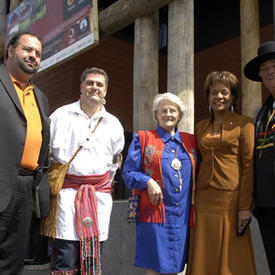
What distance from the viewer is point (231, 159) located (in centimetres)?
245

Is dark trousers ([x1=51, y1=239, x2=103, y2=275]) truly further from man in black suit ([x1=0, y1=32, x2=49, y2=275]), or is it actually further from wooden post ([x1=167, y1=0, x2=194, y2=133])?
wooden post ([x1=167, y1=0, x2=194, y2=133])

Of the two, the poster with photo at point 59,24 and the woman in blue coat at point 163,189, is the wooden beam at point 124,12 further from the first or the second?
the woman in blue coat at point 163,189

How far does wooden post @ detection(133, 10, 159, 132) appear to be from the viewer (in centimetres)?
421

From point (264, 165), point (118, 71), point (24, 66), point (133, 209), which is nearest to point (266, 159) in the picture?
point (264, 165)

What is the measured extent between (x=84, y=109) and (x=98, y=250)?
955 millimetres

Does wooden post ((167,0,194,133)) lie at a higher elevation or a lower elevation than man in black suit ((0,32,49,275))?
higher

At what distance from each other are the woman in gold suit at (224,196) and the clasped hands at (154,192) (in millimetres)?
290

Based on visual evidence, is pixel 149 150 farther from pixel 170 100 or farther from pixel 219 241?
pixel 219 241

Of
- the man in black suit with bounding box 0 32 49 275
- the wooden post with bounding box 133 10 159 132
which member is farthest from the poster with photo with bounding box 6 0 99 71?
the man in black suit with bounding box 0 32 49 275

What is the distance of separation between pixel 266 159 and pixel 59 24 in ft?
13.9

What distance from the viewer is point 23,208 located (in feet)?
6.96

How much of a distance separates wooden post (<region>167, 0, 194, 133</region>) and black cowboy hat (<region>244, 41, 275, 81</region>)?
1.06m

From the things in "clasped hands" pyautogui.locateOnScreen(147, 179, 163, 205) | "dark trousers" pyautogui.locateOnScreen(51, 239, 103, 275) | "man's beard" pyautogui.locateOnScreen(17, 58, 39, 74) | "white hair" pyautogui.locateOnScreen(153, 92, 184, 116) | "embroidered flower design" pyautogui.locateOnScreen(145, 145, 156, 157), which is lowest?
"dark trousers" pyautogui.locateOnScreen(51, 239, 103, 275)

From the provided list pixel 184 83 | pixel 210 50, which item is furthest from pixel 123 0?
pixel 210 50
